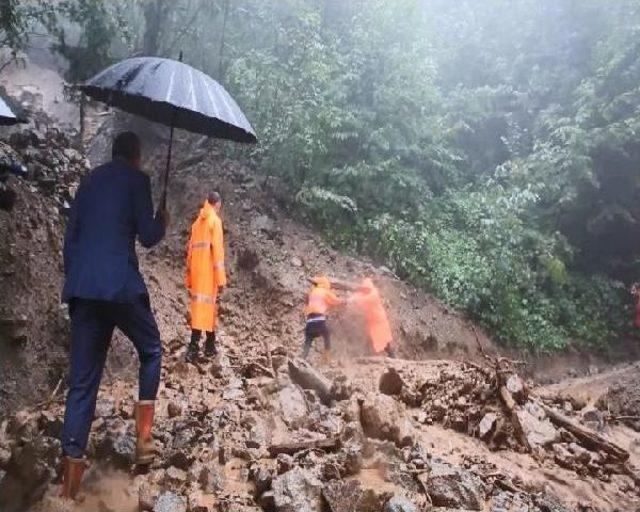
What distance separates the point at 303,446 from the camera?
4012 millimetres

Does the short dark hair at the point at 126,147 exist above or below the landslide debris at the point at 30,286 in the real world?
above

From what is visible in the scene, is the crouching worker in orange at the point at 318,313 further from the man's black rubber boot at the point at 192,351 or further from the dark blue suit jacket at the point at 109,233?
the dark blue suit jacket at the point at 109,233

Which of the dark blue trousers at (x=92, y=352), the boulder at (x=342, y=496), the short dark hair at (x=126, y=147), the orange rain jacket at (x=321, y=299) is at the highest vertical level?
the short dark hair at (x=126, y=147)

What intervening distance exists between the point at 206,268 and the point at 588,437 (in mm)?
4607

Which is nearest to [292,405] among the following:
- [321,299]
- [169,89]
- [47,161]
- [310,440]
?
[310,440]

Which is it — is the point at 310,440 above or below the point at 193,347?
above

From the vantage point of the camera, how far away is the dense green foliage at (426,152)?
34.1ft

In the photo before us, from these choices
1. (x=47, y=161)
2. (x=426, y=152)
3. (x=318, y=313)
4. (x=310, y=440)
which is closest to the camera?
(x=310, y=440)

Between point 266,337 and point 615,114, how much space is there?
10.3m

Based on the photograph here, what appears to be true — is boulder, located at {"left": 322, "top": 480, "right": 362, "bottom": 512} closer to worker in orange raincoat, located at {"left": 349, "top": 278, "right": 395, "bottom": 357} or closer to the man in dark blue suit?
the man in dark blue suit

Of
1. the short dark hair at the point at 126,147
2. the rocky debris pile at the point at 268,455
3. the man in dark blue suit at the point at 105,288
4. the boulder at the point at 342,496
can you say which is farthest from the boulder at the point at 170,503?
the short dark hair at the point at 126,147

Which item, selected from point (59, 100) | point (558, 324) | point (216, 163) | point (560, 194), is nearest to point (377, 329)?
point (216, 163)

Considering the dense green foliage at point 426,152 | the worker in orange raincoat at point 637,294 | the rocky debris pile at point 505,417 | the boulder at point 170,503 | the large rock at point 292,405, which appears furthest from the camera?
the worker in orange raincoat at point 637,294

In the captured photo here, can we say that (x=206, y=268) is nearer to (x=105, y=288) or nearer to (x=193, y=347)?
(x=193, y=347)
